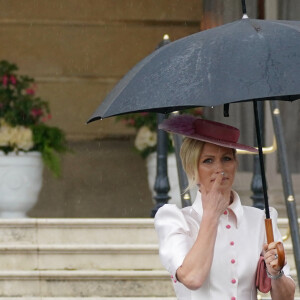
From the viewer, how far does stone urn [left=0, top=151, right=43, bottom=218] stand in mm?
8891

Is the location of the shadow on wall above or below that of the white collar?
below

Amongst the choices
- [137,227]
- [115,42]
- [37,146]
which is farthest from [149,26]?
[137,227]

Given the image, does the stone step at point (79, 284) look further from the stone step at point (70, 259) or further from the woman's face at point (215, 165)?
the woman's face at point (215, 165)

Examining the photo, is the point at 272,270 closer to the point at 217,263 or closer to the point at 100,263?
the point at 217,263

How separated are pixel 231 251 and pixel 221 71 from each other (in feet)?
1.91

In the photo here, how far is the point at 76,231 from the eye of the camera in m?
7.75

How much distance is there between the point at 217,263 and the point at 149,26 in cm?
651

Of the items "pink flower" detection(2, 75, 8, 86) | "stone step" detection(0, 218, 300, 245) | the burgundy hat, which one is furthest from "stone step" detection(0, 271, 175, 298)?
the burgundy hat

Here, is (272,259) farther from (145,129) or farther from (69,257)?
(145,129)

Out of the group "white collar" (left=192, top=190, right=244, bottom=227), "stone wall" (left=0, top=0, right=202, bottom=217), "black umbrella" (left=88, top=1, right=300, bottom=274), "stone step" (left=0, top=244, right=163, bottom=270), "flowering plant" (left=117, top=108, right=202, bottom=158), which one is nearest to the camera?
"black umbrella" (left=88, top=1, right=300, bottom=274)

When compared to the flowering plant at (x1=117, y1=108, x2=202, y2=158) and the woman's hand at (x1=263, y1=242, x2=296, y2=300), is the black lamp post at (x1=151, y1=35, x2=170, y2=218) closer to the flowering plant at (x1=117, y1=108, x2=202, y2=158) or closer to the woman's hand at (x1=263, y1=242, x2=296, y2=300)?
the flowering plant at (x1=117, y1=108, x2=202, y2=158)

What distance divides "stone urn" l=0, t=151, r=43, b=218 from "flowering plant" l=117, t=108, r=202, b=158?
81cm

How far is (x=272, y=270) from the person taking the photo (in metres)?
3.80

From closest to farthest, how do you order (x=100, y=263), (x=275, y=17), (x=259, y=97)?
(x=259, y=97) → (x=100, y=263) → (x=275, y=17)
